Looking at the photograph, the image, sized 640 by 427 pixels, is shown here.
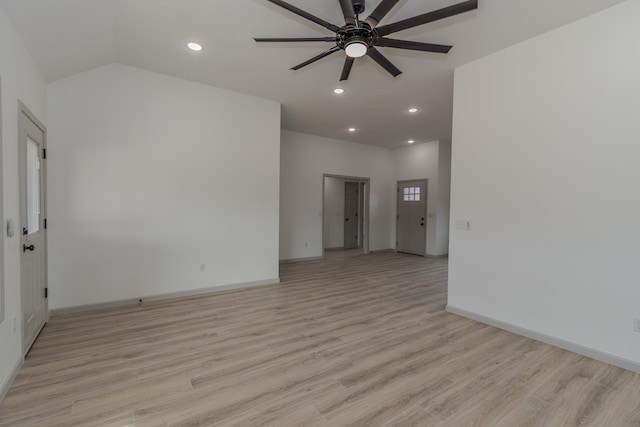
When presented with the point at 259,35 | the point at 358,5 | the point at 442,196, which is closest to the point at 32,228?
the point at 259,35

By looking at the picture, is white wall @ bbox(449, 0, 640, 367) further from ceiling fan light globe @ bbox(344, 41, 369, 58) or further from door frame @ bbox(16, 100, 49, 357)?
A: door frame @ bbox(16, 100, 49, 357)

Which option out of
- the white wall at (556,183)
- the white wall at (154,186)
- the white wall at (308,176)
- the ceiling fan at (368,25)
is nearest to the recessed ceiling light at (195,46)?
the white wall at (154,186)

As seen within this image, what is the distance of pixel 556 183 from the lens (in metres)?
2.79

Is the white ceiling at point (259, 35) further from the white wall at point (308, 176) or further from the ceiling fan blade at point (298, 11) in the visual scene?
the white wall at point (308, 176)

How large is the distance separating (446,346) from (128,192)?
13.6ft

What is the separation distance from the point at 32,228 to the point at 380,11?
3.74 meters

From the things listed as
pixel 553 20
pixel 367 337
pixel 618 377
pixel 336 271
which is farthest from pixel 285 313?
pixel 553 20

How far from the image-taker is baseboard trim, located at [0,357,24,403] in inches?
75.9

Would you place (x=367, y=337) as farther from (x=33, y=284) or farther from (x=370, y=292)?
(x=33, y=284)

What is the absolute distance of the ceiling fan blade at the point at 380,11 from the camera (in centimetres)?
186

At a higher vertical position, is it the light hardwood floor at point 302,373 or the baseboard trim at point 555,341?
the baseboard trim at point 555,341

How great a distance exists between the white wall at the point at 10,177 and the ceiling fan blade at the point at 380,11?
8.45ft

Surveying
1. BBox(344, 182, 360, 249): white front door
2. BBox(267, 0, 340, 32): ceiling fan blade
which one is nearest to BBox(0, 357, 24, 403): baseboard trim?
BBox(267, 0, 340, 32): ceiling fan blade

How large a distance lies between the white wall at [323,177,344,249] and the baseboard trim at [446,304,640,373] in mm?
5164
